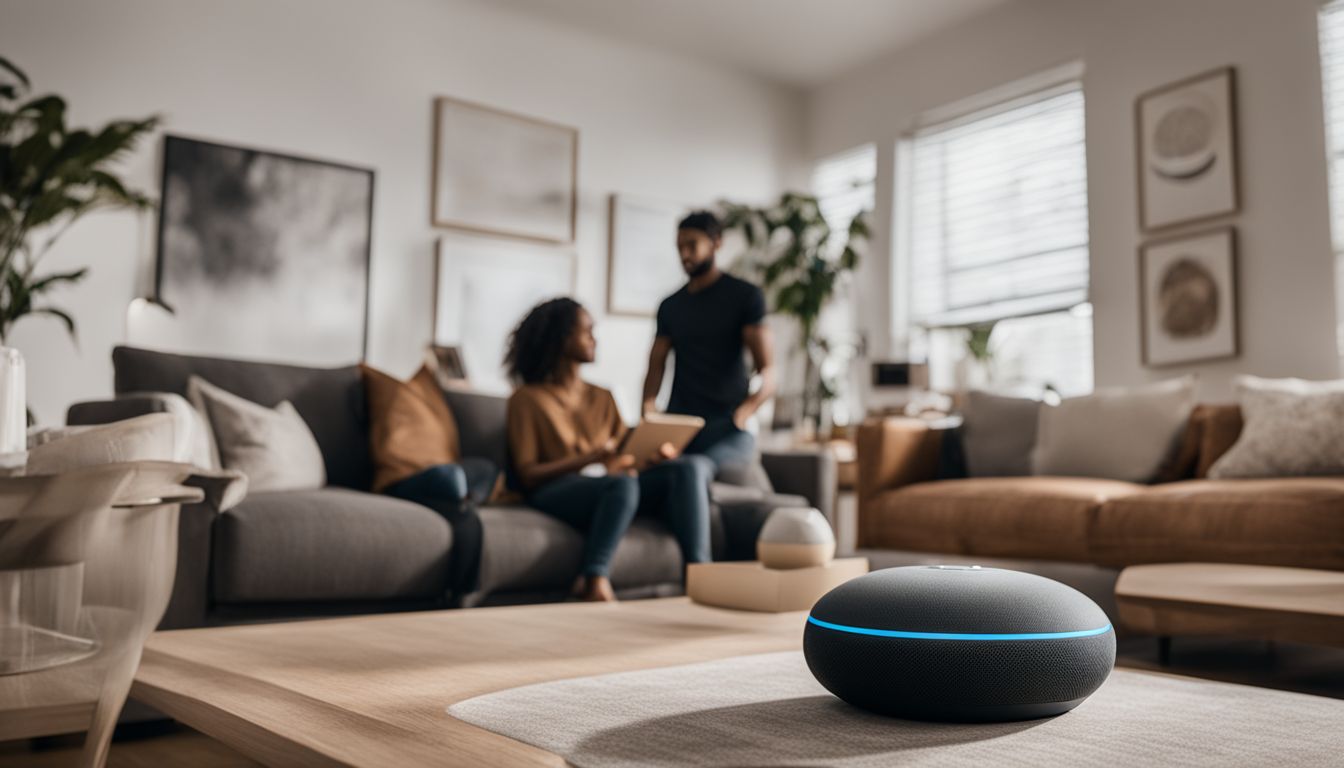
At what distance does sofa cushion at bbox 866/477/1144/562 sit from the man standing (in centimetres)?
71

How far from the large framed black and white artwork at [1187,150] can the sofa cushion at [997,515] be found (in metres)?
1.65

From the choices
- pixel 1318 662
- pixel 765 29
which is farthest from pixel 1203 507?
pixel 765 29

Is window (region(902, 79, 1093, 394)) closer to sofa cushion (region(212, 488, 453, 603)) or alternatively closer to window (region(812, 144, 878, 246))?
window (region(812, 144, 878, 246))

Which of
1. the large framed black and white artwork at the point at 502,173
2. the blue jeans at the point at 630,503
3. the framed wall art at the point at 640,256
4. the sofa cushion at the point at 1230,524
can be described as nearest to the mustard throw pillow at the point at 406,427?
the blue jeans at the point at 630,503

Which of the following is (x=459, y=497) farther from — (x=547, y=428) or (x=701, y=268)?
(x=701, y=268)

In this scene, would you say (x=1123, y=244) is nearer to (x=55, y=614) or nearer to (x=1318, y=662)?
(x=1318, y=662)

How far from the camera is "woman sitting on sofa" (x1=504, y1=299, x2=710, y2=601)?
8.95 feet

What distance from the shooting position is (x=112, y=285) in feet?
14.6

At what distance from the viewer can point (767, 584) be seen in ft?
5.14

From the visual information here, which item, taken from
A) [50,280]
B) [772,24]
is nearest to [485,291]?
[50,280]

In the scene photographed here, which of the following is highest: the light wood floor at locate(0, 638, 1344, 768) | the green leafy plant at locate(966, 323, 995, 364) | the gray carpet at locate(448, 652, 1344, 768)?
the green leafy plant at locate(966, 323, 995, 364)

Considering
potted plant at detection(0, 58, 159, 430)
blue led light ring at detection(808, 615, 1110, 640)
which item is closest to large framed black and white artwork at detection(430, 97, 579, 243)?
potted plant at detection(0, 58, 159, 430)

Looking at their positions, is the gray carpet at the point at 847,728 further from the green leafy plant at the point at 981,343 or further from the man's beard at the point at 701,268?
the green leafy plant at the point at 981,343

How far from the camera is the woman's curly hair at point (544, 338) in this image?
3.16m
